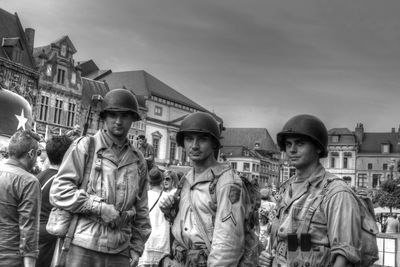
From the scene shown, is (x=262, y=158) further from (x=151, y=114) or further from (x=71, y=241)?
(x=71, y=241)

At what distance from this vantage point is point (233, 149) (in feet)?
288

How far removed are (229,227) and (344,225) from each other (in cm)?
104

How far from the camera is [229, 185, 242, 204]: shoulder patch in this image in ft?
13.7

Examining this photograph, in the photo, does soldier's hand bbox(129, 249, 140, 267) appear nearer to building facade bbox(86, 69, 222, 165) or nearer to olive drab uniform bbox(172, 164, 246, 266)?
olive drab uniform bbox(172, 164, 246, 266)

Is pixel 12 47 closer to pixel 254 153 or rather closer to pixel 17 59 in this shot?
pixel 17 59

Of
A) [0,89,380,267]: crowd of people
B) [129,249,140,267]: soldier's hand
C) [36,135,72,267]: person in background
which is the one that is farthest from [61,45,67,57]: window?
[129,249,140,267]: soldier's hand

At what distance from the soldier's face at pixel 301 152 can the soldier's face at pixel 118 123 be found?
1534 mm

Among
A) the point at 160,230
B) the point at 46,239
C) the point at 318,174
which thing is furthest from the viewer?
the point at 160,230

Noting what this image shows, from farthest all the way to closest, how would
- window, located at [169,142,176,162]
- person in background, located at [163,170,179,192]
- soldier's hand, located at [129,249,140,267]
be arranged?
window, located at [169,142,176,162]
person in background, located at [163,170,179,192]
soldier's hand, located at [129,249,140,267]

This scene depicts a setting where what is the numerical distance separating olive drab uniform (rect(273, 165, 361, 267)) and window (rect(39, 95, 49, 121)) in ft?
143

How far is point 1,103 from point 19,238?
7063 millimetres

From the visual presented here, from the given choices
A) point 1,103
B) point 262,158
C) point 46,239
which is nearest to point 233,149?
point 262,158

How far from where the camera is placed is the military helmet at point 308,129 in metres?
3.86

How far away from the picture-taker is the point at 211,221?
4.25 metres
